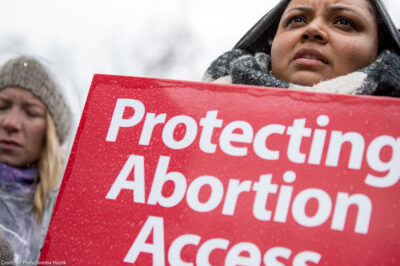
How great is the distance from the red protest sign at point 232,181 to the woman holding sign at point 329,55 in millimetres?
217

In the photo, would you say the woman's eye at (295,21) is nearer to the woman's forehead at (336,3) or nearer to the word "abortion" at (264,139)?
the woman's forehead at (336,3)

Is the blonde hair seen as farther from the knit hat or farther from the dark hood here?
the dark hood

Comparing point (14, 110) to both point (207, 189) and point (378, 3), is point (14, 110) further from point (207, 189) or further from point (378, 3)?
point (378, 3)

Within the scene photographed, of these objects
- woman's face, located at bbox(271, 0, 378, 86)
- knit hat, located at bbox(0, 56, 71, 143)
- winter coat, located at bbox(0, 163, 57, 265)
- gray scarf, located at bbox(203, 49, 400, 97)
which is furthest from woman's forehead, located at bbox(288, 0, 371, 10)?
winter coat, located at bbox(0, 163, 57, 265)

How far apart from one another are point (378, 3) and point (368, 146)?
2.22ft

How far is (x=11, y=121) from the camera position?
64.1 inches

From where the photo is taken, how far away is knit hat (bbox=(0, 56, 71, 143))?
170cm

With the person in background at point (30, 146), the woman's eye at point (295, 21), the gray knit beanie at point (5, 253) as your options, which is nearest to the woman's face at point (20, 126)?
the person in background at point (30, 146)

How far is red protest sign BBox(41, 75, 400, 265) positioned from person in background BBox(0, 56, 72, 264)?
79cm

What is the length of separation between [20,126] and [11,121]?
4 cm

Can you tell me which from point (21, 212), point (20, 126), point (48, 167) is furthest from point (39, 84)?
point (21, 212)

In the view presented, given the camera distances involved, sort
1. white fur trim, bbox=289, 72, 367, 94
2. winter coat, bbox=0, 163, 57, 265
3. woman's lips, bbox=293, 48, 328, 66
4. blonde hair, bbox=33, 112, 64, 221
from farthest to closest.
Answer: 1. blonde hair, bbox=33, 112, 64, 221
2. winter coat, bbox=0, 163, 57, 265
3. woman's lips, bbox=293, 48, 328, 66
4. white fur trim, bbox=289, 72, 367, 94

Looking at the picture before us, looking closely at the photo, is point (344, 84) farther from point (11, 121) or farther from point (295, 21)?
point (11, 121)

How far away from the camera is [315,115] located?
0.83 metres
